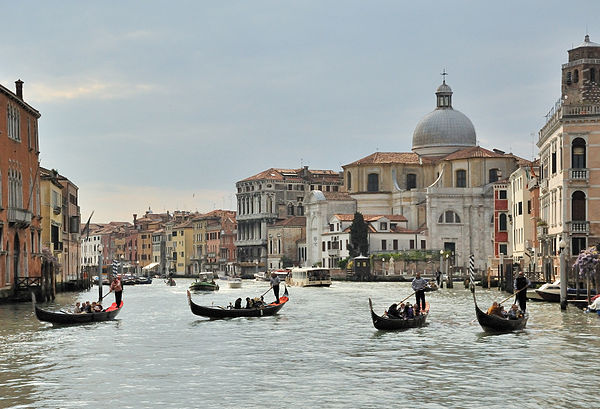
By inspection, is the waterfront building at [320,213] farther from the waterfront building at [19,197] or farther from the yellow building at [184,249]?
the waterfront building at [19,197]

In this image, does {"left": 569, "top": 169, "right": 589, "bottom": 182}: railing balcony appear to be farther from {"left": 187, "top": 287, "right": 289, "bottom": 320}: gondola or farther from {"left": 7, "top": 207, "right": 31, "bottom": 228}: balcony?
{"left": 7, "top": 207, "right": 31, "bottom": 228}: balcony

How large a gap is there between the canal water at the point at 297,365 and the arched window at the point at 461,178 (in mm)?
57675

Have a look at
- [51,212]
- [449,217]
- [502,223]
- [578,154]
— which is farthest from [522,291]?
[449,217]

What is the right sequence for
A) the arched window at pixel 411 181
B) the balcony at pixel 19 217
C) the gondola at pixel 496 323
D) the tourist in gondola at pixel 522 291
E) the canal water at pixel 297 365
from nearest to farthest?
1. the canal water at pixel 297 365
2. the gondola at pixel 496 323
3. the tourist in gondola at pixel 522 291
4. the balcony at pixel 19 217
5. the arched window at pixel 411 181

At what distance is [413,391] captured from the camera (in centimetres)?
1427

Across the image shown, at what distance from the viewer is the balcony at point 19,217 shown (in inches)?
1328

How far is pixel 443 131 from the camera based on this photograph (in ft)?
A: 295

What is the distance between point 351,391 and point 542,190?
105 feet

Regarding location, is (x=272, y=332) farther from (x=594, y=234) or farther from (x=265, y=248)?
(x=265, y=248)

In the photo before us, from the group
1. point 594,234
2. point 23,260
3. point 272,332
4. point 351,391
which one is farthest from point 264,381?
point 594,234

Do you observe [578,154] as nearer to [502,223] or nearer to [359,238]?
[502,223]

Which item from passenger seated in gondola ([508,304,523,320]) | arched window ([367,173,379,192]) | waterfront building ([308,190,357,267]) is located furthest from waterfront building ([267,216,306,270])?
passenger seated in gondola ([508,304,523,320])

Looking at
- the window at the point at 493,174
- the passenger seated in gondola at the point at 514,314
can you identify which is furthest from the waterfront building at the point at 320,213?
the passenger seated in gondola at the point at 514,314

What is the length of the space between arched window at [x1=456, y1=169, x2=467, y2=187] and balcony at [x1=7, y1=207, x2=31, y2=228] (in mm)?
53144
